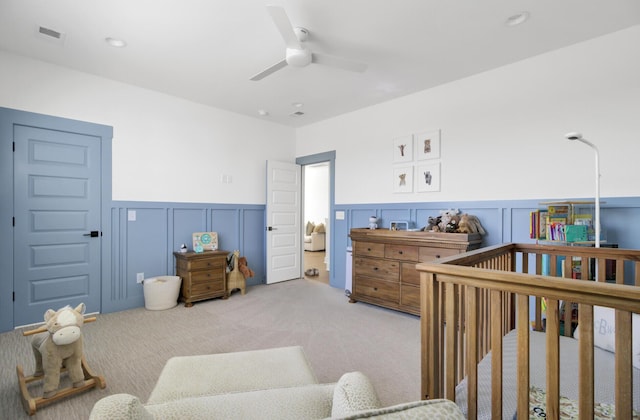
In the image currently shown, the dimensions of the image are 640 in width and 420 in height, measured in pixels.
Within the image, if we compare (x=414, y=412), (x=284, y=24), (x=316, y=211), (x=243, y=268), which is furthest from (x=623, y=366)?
(x=316, y=211)

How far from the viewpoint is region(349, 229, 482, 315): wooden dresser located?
3.01 m

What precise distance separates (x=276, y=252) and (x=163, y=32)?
10.6ft

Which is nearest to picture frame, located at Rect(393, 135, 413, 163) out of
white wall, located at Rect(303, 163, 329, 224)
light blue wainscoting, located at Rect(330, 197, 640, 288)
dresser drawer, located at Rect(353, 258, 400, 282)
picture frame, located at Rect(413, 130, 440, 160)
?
picture frame, located at Rect(413, 130, 440, 160)

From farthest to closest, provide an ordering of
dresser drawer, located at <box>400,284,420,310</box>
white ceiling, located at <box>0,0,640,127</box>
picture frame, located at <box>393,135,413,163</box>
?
picture frame, located at <box>393,135,413,163</box>
dresser drawer, located at <box>400,284,420,310</box>
white ceiling, located at <box>0,0,640,127</box>

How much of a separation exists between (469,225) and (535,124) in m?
1.12

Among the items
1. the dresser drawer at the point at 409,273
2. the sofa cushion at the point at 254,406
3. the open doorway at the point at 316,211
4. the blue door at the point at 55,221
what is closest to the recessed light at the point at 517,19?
the dresser drawer at the point at 409,273

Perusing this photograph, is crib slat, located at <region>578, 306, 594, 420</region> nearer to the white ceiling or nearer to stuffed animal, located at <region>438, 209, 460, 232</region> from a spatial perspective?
the white ceiling

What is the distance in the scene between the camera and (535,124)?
9.42 feet

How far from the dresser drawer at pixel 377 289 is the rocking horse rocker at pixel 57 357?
2.60 m

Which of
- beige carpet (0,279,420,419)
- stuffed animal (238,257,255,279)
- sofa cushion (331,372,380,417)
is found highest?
sofa cushion (331,372,380,417)

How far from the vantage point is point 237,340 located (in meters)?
2.66

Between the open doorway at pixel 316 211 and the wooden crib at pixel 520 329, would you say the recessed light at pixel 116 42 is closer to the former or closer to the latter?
the wooden crib at pixel 520 329

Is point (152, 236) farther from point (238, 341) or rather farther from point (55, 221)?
point (238, 341)

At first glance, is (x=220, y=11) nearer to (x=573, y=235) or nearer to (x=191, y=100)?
(x=191, y=100)
